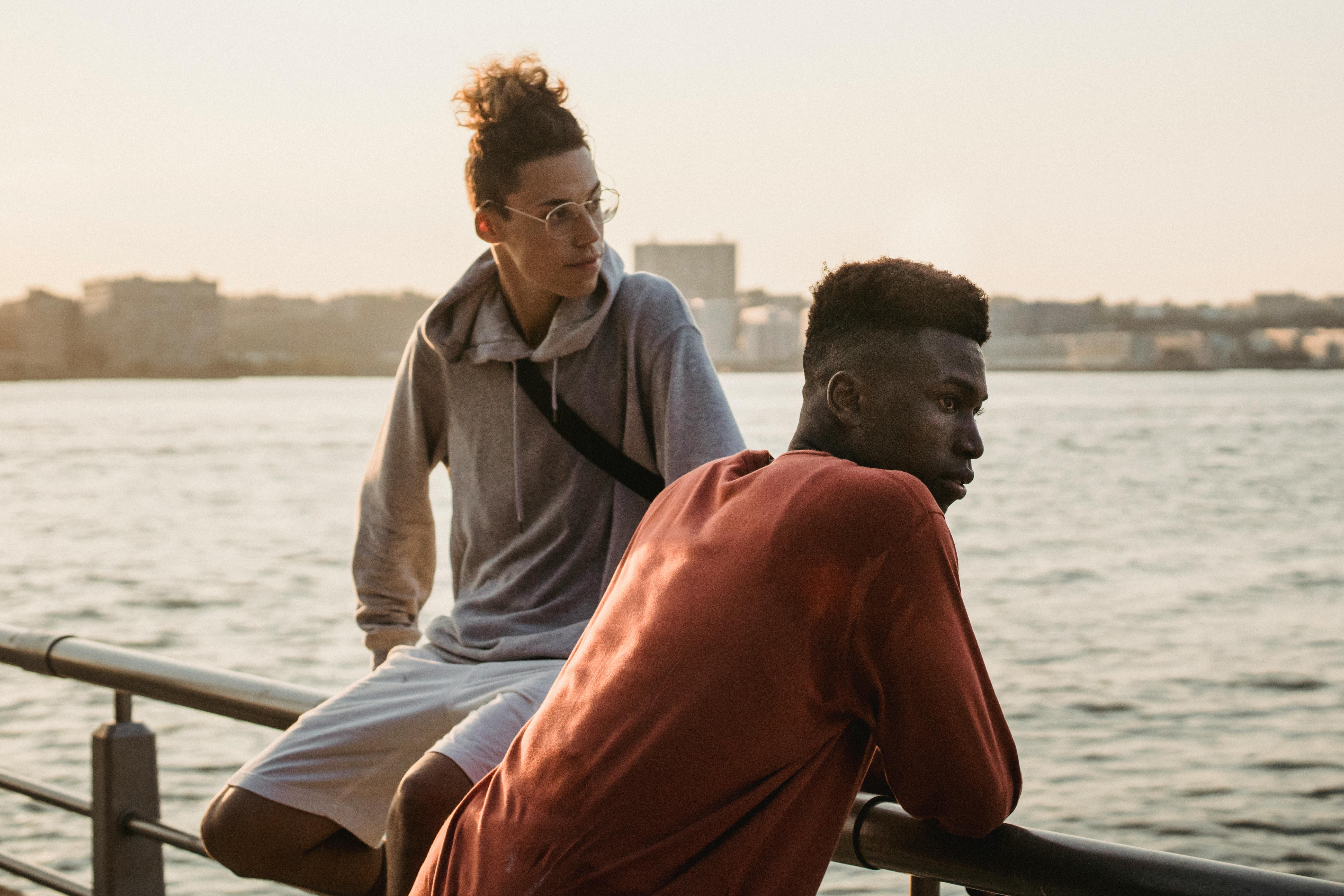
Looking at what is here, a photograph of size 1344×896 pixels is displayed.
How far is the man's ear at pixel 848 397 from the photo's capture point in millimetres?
1557

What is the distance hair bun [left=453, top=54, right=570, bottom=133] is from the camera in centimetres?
256

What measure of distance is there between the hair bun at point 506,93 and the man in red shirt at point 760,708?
51.2 inches

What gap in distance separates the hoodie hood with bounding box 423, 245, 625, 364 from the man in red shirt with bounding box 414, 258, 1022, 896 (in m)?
1.11

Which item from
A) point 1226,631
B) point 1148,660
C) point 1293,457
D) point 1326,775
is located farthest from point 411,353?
point 1293,457

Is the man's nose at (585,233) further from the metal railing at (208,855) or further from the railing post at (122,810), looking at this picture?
the railing post at (122,810)

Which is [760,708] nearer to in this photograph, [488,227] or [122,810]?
[488,227]

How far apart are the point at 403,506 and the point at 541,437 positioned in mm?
410

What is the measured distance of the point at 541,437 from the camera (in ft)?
8.42

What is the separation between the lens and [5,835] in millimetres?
11656

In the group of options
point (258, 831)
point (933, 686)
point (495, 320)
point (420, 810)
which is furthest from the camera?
point (495, 320)

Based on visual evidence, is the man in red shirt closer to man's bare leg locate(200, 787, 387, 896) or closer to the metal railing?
the metal railing

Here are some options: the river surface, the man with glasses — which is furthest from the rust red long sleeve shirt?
the river surface

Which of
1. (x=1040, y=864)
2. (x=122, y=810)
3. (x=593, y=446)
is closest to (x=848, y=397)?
(x=1040, y=864)

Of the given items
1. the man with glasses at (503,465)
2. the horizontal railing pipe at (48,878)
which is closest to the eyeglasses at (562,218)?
the man with glasses at (503,465)
